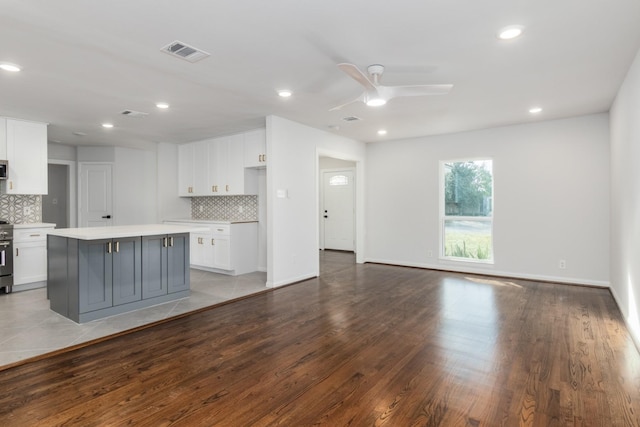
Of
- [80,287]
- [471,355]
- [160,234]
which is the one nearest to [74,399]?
[80,287]

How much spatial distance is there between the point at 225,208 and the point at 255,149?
1.65 m

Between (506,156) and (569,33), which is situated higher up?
(569,33)

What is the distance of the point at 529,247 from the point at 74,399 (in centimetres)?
581

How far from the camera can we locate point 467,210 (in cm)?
609

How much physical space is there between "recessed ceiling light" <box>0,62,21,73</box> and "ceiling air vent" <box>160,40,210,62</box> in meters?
1.49

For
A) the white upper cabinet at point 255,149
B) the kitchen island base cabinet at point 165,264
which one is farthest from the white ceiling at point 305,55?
the kitchen island base cabinet at point 165,264

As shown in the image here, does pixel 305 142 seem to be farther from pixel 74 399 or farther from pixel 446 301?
pixel 74 399

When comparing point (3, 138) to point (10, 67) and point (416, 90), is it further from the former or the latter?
point (416, 90)

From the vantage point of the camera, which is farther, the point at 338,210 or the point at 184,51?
the point at 338,210

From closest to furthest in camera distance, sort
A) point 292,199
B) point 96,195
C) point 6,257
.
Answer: point 6,257
point 292,199
point 96,195

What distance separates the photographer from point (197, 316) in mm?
3758

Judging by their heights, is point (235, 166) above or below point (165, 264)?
above

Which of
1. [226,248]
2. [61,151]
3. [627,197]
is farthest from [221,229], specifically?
[627,197]

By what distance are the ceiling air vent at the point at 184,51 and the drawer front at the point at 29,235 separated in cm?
391
